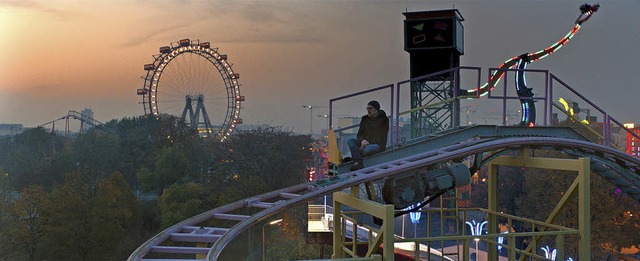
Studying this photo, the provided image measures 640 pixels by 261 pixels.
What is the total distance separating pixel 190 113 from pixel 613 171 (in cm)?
4674

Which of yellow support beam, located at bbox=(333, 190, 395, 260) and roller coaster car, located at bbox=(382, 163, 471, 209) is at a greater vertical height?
roller coaster car, located at bbox=(382, 163, 471, 209)

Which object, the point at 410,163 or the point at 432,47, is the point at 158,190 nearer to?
the point at 432,47

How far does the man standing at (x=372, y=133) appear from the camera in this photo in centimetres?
998

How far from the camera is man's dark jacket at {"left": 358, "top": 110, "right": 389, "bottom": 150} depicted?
1012 centimetres

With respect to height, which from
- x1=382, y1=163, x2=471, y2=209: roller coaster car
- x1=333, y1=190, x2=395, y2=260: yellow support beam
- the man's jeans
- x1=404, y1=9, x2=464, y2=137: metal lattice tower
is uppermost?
x1=404, y1=9, x2=464, y2=137: metal lattice tower

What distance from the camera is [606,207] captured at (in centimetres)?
2848

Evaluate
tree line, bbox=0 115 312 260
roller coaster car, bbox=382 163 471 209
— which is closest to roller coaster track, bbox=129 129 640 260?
roller coaster car, bbox=382 163 471 209

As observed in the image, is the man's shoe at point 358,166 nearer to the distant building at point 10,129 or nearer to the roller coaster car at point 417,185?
the roller coaster car at point 417,185

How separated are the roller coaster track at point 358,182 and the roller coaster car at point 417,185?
25cm

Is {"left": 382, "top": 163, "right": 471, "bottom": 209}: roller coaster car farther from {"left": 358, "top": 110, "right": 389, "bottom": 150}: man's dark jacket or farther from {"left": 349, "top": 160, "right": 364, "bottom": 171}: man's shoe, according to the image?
{"left": 358, "top": 110, "right": 389, "bottom": 150}: man's dark jacket

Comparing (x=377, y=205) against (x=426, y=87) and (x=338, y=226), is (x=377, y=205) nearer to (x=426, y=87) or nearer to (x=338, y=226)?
(x=338, y=226)

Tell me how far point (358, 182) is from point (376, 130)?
1526mm

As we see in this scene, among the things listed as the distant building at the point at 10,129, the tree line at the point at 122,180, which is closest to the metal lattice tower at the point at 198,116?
the tree line at the point at 122,180

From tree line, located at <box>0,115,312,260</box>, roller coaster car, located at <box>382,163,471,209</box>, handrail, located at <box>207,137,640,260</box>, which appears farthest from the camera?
tree line, located at <box>0,115,312,260</box>
